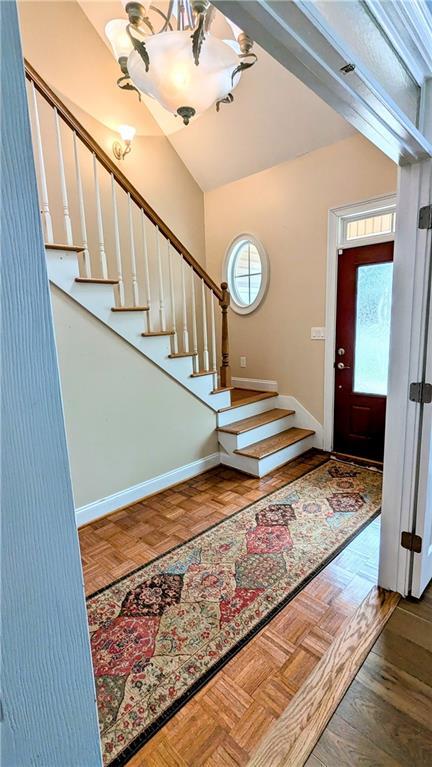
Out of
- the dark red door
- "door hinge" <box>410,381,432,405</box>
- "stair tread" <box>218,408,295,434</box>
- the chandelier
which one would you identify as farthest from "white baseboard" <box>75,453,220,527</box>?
the chandelier

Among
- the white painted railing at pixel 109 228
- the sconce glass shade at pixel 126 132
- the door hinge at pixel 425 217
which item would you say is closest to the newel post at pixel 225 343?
the white painted railing at pixel 109 228

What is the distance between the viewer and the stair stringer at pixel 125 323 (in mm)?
2174

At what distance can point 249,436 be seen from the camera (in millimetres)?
3369

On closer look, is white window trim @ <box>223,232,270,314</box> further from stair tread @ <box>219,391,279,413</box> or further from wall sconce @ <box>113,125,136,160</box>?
wall sconce @ <box>113,125,136,160</box>

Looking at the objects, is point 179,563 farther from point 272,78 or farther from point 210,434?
point 272,78

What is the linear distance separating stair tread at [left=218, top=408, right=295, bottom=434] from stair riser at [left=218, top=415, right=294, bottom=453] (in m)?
0.03

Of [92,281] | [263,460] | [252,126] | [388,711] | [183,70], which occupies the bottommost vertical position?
[388,711]

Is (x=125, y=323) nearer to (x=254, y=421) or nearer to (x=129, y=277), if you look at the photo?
(x=129, y=277)

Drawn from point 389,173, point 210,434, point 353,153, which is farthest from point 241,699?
point 353,153

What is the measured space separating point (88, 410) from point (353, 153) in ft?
10.1

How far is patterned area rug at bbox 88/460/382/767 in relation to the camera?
1.31 metres

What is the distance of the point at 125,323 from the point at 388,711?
2.37 meters

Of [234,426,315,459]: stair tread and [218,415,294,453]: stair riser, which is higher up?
[218,415,294,453]: stair riser

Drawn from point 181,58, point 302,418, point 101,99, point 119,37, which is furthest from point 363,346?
point 101,99
